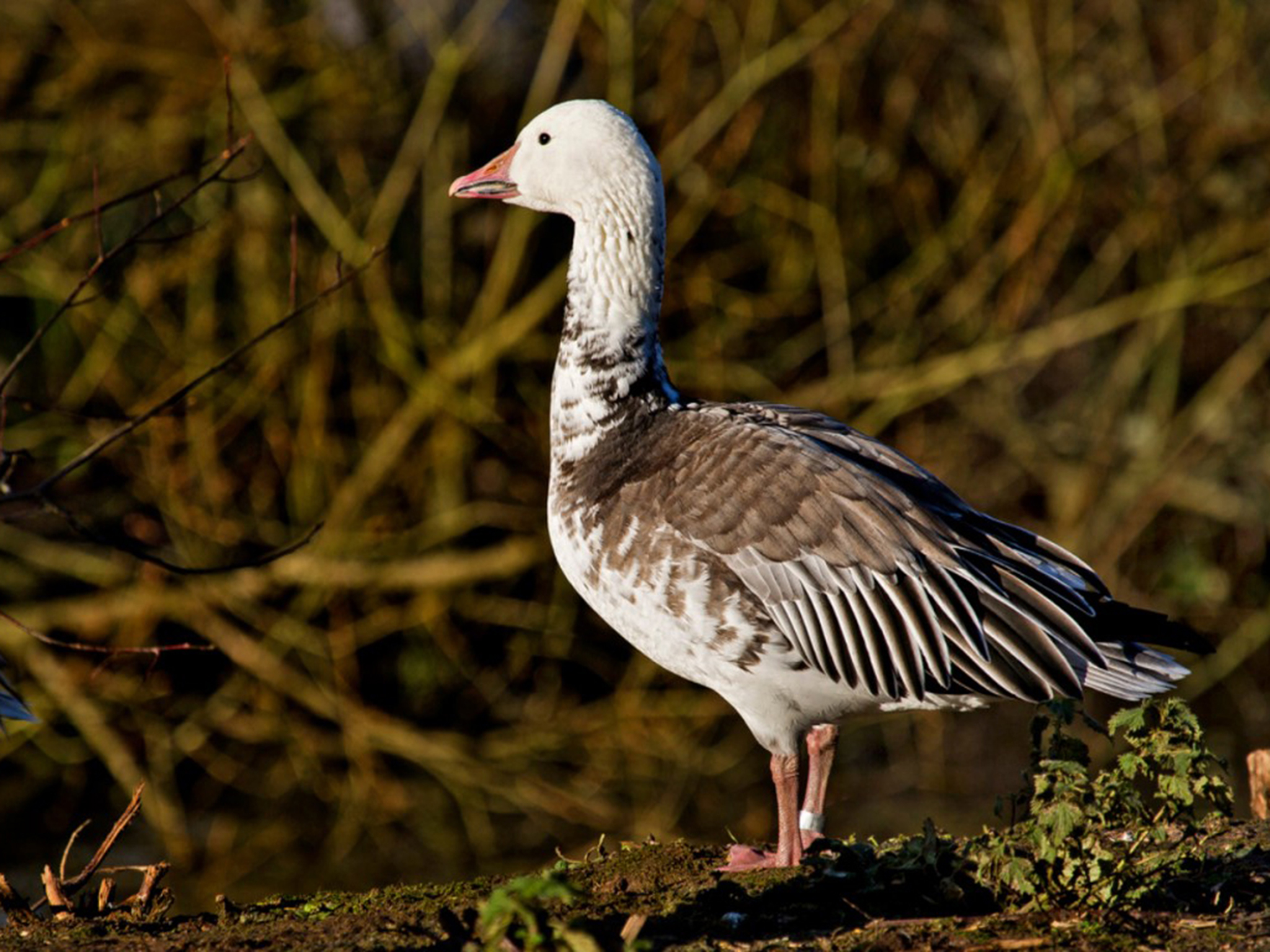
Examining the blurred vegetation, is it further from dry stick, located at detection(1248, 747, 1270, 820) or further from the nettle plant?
the nettle plant

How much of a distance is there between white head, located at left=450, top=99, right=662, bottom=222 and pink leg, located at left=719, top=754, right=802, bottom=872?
84.3 inches

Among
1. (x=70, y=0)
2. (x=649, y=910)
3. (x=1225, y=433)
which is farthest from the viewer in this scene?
(x=1225, y=433)

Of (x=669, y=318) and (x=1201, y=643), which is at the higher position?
(x=669, y=318)

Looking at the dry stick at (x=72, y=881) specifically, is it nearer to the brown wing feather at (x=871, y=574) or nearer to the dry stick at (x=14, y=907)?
the dry stick at (x=14, y=907)

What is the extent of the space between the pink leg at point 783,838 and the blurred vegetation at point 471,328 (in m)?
4.48

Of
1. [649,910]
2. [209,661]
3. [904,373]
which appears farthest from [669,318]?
[649,910]

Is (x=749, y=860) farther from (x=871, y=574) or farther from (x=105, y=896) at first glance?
(x=105, y=896)

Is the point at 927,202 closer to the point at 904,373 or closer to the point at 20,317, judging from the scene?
the point at 904,373

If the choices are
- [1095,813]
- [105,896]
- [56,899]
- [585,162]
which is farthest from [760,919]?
[585,162]

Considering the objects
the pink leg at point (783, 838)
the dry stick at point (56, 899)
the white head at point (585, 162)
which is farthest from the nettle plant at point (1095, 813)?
the dry stick at point (56, 899)

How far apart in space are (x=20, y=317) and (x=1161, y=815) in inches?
343

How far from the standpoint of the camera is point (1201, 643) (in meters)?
5.60

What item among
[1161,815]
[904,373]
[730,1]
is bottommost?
[1161,815]

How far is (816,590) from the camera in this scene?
5582 millimetres
